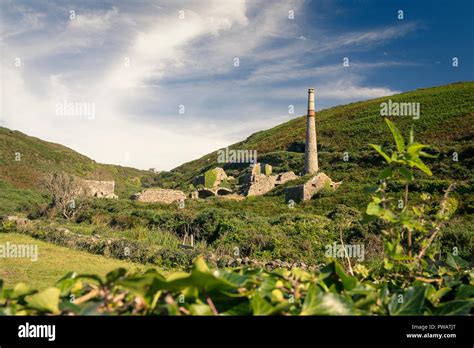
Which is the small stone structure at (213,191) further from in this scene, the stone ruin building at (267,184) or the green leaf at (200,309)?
the green leaf at (200,309)

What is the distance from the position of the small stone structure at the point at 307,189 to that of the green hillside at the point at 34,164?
21.5 m

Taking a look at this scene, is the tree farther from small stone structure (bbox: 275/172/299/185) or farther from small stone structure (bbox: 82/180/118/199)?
small stone structure (bbox: 275/172/299/185)

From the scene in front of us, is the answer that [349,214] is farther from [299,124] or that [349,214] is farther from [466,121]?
[299,124]

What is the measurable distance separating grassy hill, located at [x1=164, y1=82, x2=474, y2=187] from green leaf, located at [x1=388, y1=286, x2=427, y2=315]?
26349mm

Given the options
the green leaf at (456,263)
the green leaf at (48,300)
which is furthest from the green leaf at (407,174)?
the green leaf at (48,300)

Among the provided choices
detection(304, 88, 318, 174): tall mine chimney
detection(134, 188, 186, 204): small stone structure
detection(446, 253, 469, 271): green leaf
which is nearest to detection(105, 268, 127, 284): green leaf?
detection(446, 253, 469, 271): green leaf

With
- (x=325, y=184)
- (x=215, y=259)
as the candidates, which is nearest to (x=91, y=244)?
(x=215, y=259)

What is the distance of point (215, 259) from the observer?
35.4ft

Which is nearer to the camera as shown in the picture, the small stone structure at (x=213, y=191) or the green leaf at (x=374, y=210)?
the green leaf at (x=374, y=210)

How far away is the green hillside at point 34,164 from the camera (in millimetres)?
42688

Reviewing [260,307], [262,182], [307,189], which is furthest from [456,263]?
[262,182]

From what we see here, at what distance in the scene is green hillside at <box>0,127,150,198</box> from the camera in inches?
1681
